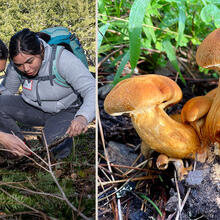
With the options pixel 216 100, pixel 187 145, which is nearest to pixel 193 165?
pixel 187 145

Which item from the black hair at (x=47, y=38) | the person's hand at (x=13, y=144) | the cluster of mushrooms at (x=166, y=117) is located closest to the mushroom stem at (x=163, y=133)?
the cluster of mushrooms at (x=166, y=117)

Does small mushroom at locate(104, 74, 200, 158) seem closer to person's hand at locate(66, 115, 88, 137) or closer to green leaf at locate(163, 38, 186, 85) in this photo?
person's hand at locate(66, 115, 88, 137)

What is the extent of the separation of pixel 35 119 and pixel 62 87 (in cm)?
21

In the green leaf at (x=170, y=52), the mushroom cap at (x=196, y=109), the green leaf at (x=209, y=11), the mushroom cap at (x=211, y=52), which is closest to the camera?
the mushroom cap at (x=211, y=52)

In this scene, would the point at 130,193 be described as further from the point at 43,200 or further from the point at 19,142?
the point at 19,142

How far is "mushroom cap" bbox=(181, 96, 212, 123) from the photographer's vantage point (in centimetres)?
120

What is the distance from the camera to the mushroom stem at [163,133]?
47.9 inches

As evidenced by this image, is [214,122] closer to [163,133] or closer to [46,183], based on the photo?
[163,133]

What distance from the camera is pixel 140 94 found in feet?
3.78

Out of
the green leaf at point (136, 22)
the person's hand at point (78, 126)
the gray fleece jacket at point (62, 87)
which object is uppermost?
the green leaf at point (136, 22)

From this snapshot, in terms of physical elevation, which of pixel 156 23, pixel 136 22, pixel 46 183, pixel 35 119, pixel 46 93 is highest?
pixel 136 22

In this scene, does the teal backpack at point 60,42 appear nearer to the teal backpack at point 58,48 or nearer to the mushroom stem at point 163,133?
the teal backpack at point 58,48

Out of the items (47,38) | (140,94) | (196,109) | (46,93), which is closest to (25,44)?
(47,38)

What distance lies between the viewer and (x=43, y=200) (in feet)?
4.06
